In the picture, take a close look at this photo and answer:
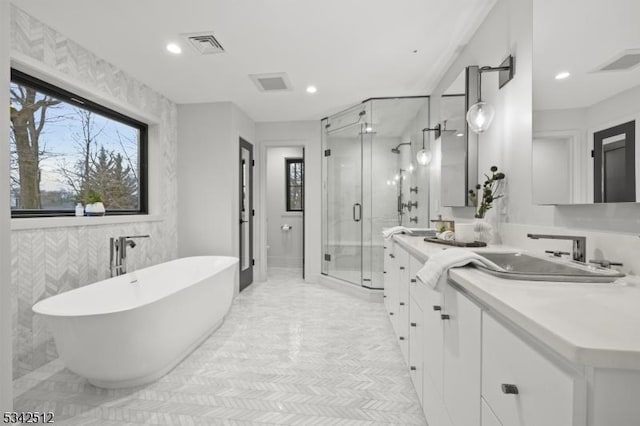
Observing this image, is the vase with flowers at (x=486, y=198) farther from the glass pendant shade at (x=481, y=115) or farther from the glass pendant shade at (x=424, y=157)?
the glass pendant shade at (x=424, y=157)

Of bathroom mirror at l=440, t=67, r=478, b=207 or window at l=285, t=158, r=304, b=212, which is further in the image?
window at l=285, t=158, r=304, b=212

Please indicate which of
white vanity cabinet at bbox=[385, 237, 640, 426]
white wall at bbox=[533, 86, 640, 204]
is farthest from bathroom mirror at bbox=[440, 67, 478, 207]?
white vanity cabinet at bbox=[385, 237, 640, 426]

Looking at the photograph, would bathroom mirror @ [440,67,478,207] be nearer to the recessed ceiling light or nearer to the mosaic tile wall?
the recessed ceiling light

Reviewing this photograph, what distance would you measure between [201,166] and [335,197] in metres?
1.91

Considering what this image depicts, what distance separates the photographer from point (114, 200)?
3.08 meters

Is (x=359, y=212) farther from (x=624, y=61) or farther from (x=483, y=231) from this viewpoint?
(x=624, y=61)

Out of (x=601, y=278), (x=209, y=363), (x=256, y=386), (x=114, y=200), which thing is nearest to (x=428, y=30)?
(x=601, y=278)

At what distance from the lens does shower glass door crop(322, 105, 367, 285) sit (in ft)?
13.2

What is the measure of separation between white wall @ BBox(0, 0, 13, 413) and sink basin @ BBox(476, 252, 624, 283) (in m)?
1.85

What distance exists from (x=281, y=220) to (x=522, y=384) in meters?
5.24

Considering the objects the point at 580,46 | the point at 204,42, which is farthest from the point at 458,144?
the point at 204,42

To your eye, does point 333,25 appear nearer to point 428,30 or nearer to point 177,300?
point 428,30

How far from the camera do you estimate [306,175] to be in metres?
4.57

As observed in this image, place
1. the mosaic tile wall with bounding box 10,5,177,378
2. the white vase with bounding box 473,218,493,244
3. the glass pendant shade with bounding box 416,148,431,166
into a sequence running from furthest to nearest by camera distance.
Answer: the glass pendant shade with bounding box 416,148,431,166
the mosaic tile wall with bounding box 10,5,177,378
the white vase with bounding box 473,218,493,244
